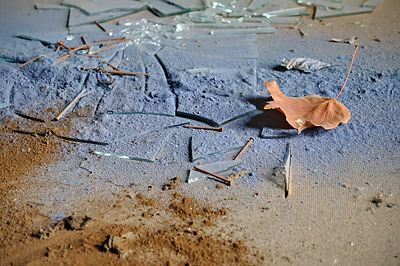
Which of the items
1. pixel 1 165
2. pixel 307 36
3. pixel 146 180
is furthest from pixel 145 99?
pixel 307 36

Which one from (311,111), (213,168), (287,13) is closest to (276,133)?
(311,111)

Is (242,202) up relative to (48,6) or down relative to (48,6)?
down

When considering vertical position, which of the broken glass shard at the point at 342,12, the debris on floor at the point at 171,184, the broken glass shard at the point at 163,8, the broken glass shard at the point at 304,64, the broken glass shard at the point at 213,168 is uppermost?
→ the broken glass shard at the point at 342,12

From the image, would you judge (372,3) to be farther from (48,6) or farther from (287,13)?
(48,6)

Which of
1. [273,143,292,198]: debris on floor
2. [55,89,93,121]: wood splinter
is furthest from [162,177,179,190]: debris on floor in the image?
[55,89,93,121]: wood splinter

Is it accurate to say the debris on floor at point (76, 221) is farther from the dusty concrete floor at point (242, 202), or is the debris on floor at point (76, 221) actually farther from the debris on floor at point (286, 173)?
the debris on floor at point (286, 173)

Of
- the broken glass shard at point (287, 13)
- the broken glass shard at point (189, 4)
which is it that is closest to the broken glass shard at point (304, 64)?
the broken glass shard at point (287, 13)

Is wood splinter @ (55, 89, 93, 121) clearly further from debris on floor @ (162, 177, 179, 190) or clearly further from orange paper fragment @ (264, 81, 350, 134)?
orange paper fragment @ (264, 81, 350, 134)
